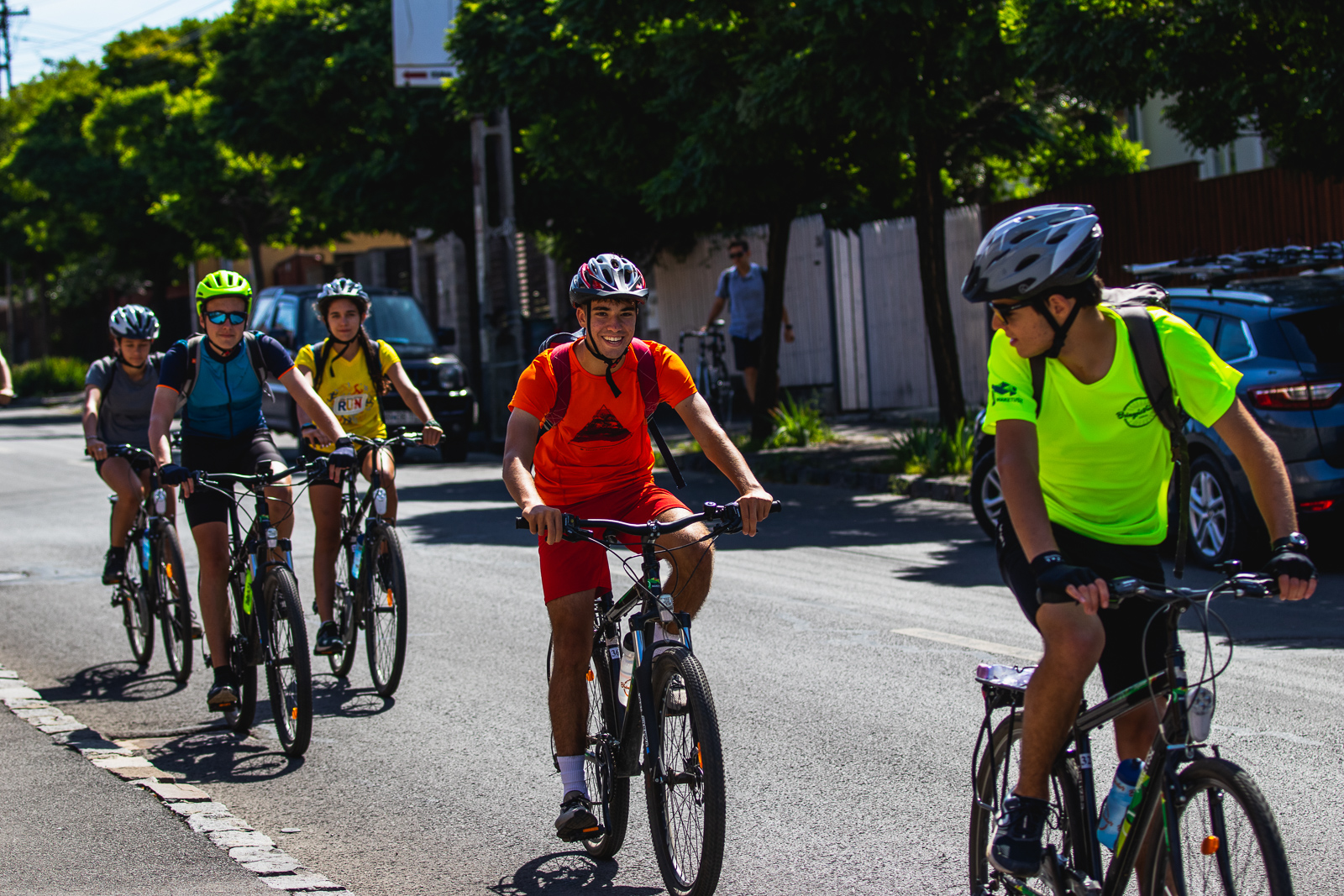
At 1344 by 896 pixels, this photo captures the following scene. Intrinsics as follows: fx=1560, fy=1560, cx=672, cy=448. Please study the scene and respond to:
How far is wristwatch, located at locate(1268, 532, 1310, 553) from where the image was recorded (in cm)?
315

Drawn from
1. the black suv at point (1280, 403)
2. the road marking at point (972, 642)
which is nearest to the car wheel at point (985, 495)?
the black suv at point (1280, 403)

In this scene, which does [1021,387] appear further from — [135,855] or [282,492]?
[282,492]

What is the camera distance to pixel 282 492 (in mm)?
6812

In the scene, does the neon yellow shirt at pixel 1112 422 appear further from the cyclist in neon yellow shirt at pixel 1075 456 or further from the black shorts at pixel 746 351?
the black shorts at pixel 746 351

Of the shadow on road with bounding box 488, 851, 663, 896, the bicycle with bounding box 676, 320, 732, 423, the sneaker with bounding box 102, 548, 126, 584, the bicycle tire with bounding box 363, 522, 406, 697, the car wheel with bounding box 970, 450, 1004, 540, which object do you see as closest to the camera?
the shadow on road with bounding box 488, 851, 663, 896

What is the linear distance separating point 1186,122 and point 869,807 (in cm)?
863

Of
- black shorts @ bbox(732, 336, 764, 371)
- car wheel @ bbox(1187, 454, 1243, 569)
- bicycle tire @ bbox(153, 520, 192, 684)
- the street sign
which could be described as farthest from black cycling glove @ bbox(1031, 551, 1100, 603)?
the street sign

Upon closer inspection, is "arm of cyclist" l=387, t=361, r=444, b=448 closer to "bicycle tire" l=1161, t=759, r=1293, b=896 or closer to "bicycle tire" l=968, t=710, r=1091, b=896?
"bicycle tire" l=968, t=710, r=1091, b=896

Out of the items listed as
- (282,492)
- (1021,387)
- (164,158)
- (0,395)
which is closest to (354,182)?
(164,158)

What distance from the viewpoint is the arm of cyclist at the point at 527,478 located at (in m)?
4.14

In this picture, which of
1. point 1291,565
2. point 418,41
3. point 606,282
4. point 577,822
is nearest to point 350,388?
point 606,282

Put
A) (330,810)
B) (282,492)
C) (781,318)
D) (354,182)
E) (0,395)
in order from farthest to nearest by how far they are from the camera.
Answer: (354,182)
(781,318)
(0,395)
(282,492)
(330,810)

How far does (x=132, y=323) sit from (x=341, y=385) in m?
1.20

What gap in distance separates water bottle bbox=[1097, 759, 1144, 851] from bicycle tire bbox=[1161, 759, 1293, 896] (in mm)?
172
